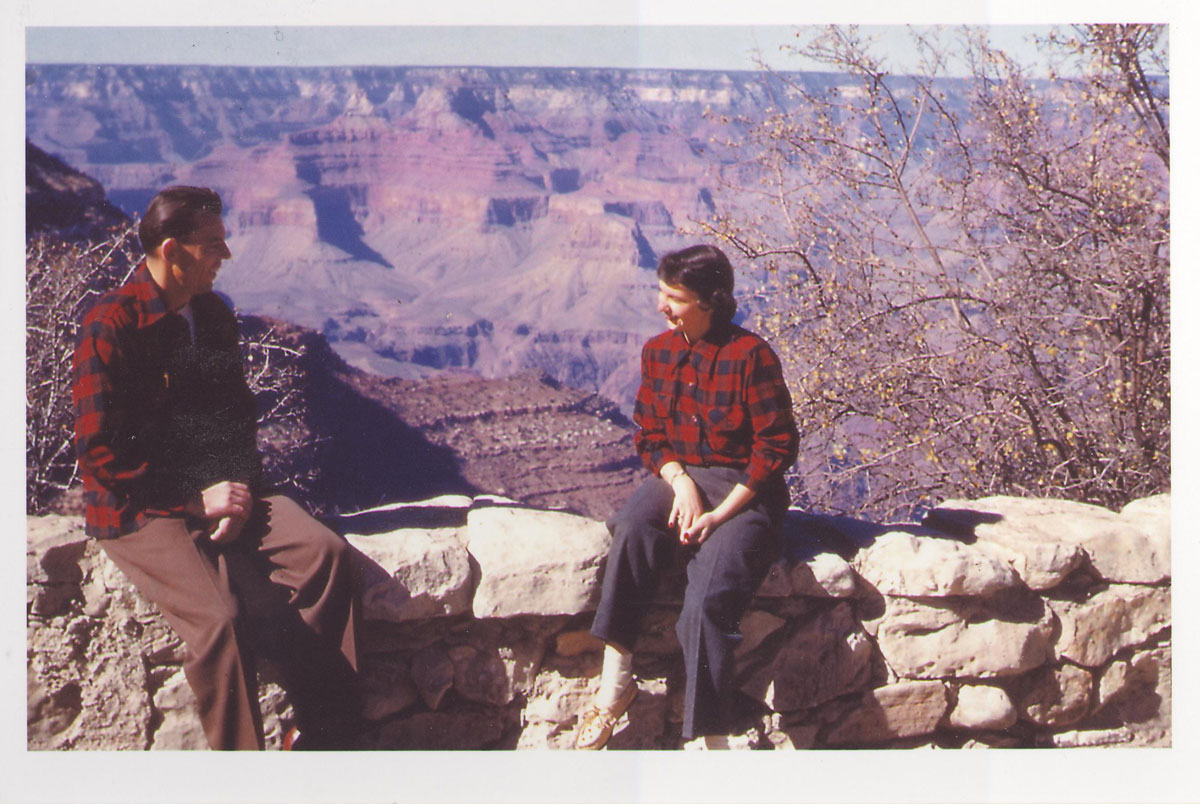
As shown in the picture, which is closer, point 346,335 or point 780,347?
point 780,347

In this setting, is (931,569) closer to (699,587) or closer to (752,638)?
(752,638)

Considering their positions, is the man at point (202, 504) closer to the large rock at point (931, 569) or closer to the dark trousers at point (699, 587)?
the dark trousers at point (699, 587)

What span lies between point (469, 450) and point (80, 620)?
28402 millimetres

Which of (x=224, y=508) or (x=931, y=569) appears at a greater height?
(x=224, y=508)

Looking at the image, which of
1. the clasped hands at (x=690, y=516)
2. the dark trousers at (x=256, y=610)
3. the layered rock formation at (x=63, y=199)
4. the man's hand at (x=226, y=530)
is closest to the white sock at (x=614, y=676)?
the clasped hands at (x=690, y=516)

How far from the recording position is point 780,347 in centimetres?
586

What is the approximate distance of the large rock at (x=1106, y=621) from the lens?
2959mm

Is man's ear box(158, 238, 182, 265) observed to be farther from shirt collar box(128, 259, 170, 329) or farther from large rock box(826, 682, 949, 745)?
large rock box(826, 682, 949, 745)

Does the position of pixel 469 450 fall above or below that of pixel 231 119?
below

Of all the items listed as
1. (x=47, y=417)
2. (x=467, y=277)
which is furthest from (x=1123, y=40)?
(x=467, y=277)

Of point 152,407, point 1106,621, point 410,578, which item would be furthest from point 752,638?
point 152,407

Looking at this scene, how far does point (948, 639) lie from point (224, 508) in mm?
1988

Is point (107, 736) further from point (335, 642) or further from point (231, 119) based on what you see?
point (231, 119)

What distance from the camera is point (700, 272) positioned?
8.84 feet
